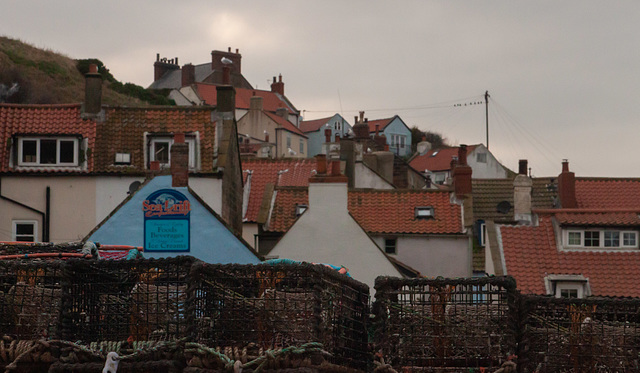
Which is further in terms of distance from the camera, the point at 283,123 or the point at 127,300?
the point at 283,123

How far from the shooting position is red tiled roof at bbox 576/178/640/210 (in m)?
39.2

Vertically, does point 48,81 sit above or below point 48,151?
above

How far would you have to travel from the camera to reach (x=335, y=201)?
28734 millimetres

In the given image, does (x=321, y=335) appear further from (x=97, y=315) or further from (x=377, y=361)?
(x=97, y=315)

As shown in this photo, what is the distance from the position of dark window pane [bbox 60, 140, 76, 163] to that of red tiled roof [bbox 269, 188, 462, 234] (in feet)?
24.2

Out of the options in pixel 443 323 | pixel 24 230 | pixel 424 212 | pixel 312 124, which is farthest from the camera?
pixel 312 124

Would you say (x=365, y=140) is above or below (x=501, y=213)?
above

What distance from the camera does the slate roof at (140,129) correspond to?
30875mm

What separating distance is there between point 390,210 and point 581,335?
28246 millimetres

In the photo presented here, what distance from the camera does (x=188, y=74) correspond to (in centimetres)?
9481

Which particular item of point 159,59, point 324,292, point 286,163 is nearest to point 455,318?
point 324,292

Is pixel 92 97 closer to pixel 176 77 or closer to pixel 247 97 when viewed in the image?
pixel 247 97

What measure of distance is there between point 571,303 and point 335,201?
69.5 feet

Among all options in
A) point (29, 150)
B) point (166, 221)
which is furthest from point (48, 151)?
point (166, 221)
